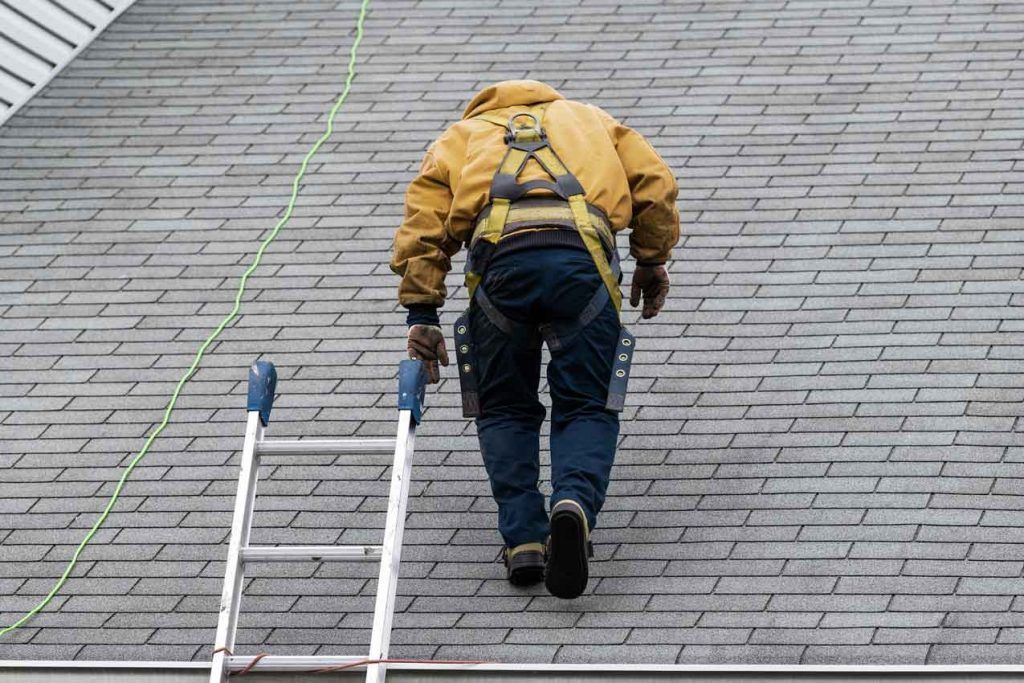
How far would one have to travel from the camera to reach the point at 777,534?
5309 millimetres

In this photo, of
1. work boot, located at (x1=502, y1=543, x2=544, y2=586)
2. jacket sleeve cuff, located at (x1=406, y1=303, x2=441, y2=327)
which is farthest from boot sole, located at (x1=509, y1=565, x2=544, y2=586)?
jacket sleeve cuff, located at (x1=406, y1=303, x2=441, y2=327)

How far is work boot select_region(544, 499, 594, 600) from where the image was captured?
481cm

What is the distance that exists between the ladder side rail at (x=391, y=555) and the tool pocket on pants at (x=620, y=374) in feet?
2.39

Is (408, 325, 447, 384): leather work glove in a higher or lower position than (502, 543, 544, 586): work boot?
higher

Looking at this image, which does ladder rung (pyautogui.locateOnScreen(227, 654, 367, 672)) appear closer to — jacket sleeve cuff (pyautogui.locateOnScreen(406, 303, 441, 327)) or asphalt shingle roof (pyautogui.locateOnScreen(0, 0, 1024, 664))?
asphalt shingle roof (pyautogui.locateOnScreen(0, 0, 1024, 664))

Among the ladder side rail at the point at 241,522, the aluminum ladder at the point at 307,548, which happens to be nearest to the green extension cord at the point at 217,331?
the ladder side rail at the point at 241,522

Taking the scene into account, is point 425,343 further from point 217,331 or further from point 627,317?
point 217,331

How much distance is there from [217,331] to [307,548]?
2.43 m

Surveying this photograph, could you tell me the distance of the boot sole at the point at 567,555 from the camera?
4809 mm

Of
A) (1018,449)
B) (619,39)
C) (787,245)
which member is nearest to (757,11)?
Answer: (619,39)

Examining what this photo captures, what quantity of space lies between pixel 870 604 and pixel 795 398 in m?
1.30

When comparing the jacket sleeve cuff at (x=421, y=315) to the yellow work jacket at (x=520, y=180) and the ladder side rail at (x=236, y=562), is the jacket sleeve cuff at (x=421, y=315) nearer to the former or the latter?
the yellow work jacket at (x=520, y=180)

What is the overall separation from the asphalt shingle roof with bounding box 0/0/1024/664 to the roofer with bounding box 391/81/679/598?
0.40 m

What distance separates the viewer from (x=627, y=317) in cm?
674
